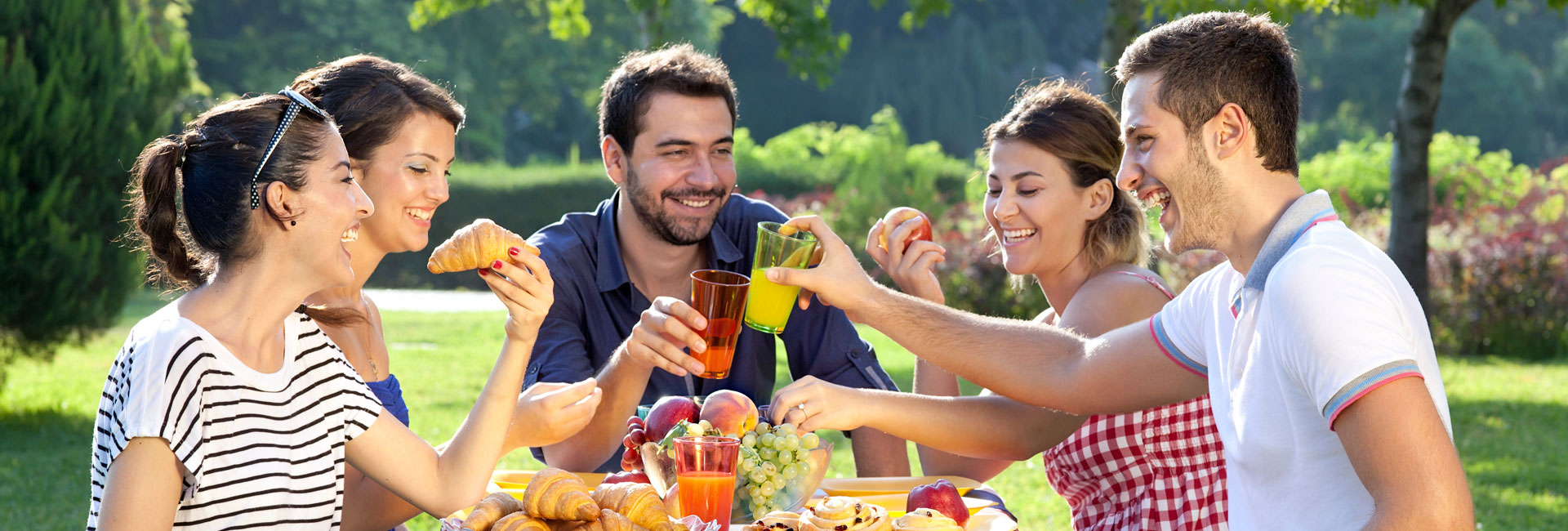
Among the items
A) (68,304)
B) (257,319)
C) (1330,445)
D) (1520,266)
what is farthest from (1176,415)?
(1520,266)

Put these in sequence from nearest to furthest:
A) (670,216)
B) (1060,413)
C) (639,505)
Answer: (639,505), (1060,413), (670,216)

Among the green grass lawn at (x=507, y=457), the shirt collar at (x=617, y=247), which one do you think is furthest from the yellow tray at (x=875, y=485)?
the shirt collar at (x=617, y=247)

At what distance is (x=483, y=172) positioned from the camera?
949 inches

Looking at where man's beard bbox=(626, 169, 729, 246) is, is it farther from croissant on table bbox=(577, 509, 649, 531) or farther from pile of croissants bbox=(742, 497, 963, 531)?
croissant on table bbox=(577, 509, 649, 531)

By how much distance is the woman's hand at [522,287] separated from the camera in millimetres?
2477

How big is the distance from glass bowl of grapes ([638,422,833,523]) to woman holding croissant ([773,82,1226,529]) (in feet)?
0.44

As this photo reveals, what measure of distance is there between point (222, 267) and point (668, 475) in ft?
3.24

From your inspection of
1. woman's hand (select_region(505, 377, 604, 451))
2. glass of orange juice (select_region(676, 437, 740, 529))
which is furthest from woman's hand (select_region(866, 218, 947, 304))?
glass of orange juice (select_region(676, 437, 740, 529))

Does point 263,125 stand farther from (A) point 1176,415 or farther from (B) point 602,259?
(A) point 1176,415

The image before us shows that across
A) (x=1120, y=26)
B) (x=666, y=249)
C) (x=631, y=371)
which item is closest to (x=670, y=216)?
(x=666, y=249)

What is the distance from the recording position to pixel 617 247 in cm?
414

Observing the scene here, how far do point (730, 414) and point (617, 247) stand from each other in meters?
1.69

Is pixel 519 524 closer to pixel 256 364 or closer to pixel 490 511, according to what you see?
pixel 490 511

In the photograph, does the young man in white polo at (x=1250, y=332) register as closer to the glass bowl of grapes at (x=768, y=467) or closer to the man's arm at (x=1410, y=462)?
the man's arm at (x=1410, y=462)
